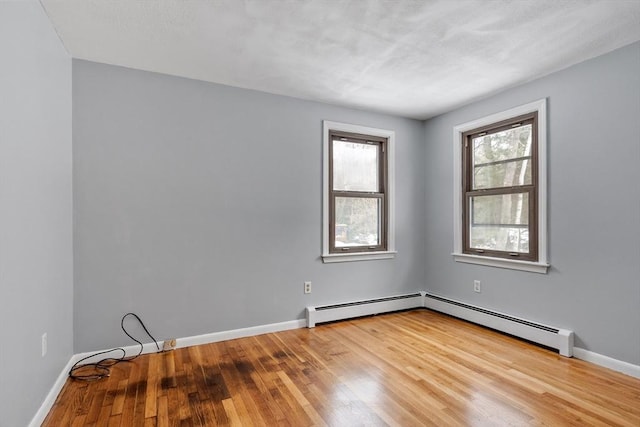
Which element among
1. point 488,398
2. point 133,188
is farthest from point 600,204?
point 133,188

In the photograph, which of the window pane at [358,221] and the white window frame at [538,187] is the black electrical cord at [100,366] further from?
the white window frame at [538,187]

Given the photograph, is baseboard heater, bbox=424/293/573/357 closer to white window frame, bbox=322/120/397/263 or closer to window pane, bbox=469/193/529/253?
window pane, bbox=469/193/529/253

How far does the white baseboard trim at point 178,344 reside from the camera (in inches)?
76.7

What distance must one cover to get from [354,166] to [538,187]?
190 centimetres

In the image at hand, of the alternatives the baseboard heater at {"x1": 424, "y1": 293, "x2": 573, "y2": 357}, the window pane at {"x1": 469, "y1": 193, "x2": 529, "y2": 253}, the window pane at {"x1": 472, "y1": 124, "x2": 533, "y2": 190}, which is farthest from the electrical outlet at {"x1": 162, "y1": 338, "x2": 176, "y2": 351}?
the window pane at {"x1": 472, "y1": 124, "x2": 533, "y2": 190}

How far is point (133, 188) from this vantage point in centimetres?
282

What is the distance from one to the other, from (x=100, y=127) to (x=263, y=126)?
141 centimetres

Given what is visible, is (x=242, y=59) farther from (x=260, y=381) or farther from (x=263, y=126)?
(x=260, y=381)

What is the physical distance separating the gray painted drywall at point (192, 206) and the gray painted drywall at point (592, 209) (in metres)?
1.90

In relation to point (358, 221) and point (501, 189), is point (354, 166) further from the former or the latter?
point (501, 189)

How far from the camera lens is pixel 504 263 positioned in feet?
11.0

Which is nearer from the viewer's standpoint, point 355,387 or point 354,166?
point 355,387

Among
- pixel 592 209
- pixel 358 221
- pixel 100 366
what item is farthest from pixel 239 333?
pixel 592 209

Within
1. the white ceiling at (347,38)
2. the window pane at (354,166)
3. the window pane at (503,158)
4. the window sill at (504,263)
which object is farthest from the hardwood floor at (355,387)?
the white ceiling at (347,38)
